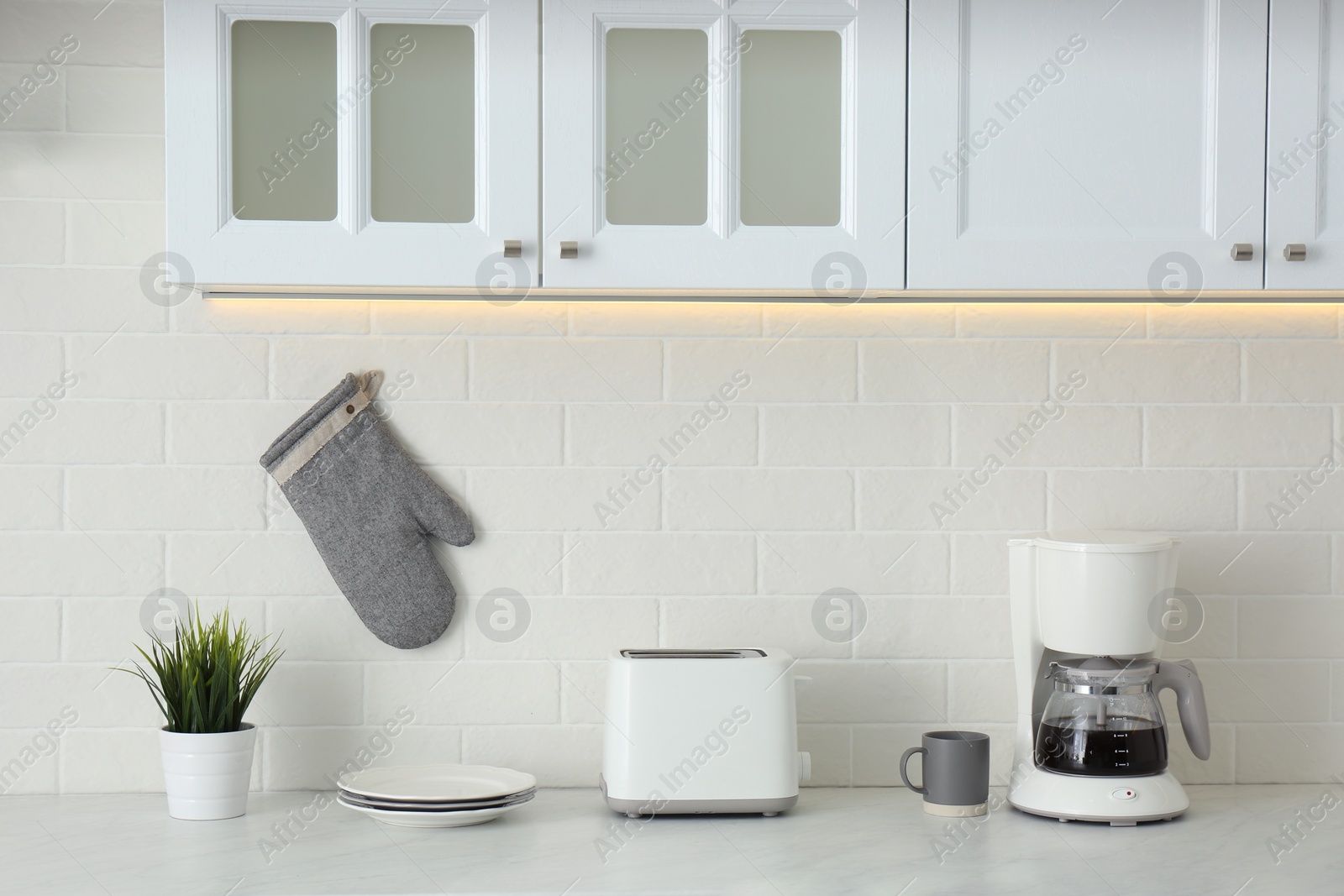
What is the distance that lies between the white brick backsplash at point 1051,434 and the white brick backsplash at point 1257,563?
18 cm

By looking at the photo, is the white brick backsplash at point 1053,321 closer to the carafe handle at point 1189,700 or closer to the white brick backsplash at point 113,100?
the carafe handle at point 1189,700

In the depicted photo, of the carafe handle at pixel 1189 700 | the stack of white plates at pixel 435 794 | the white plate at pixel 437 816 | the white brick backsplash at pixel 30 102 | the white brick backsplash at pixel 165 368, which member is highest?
the white brick backsplash at pixel 30 102

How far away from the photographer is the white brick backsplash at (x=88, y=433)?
1637 millimetres

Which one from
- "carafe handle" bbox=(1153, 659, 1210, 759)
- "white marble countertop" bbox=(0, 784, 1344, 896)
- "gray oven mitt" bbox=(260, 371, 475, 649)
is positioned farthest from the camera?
"gray oven mitt" bbox=(260, 371, 475, 649)

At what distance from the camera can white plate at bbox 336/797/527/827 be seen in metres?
1.42

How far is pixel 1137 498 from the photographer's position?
67.1 inches

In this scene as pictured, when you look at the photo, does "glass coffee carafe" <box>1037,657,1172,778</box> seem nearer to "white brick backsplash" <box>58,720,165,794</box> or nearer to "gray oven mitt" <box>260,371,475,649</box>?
"gray oven mitt" <box>260,371,475,649</box>

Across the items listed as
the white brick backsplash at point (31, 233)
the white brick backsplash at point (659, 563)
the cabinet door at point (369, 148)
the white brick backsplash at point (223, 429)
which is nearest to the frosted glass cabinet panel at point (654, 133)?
the cabinet door at point (369, 148)

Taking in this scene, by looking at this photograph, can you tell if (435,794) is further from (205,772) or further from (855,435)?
(855,435)

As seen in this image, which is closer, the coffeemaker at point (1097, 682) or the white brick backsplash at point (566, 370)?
the coffeemaker at point (1097, 682)

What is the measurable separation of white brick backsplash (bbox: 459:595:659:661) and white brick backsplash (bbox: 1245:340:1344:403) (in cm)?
98

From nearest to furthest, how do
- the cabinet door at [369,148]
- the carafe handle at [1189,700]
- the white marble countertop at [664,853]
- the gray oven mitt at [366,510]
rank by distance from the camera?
the white marble countertop at [664,853] → the cabinet door at [369,148] → the carafe handle at [1189,700] → the gray oven mitt at [366,510]

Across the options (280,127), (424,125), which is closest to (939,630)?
(424,125)

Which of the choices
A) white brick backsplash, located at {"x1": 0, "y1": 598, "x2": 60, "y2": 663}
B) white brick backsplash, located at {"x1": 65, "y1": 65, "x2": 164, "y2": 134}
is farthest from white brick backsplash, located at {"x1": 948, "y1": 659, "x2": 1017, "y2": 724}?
white brick backsplash, located at {"x1": 65, "y1": 65, "x2": 164, "y2": 134}
